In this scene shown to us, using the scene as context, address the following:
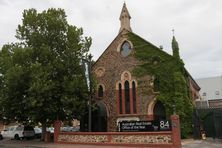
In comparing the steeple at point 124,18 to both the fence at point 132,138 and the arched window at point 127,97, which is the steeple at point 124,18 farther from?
the fence at point 132,138

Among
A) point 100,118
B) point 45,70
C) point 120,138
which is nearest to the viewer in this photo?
point 120,138

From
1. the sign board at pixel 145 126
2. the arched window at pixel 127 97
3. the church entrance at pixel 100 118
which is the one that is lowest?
the sign board at pixel 145 126

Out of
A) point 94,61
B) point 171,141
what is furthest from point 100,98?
point 171,141

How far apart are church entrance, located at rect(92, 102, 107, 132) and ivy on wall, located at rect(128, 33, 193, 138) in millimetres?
5595

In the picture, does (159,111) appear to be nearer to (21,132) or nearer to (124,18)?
(124,18)

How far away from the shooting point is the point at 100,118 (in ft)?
109

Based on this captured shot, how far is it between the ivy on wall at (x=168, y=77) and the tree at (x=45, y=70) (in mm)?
6845

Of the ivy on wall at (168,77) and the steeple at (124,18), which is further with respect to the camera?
the steeple at (124,18)

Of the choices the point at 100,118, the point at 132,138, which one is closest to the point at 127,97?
the point at 100,118

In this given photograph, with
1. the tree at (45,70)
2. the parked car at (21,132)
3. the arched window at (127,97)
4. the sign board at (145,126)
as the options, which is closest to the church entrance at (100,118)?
the arched window at (127,97)

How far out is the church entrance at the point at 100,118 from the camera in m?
32.8

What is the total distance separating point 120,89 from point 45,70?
10.3 m

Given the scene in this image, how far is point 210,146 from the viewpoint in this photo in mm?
20609

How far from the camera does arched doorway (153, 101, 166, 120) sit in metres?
30.0
